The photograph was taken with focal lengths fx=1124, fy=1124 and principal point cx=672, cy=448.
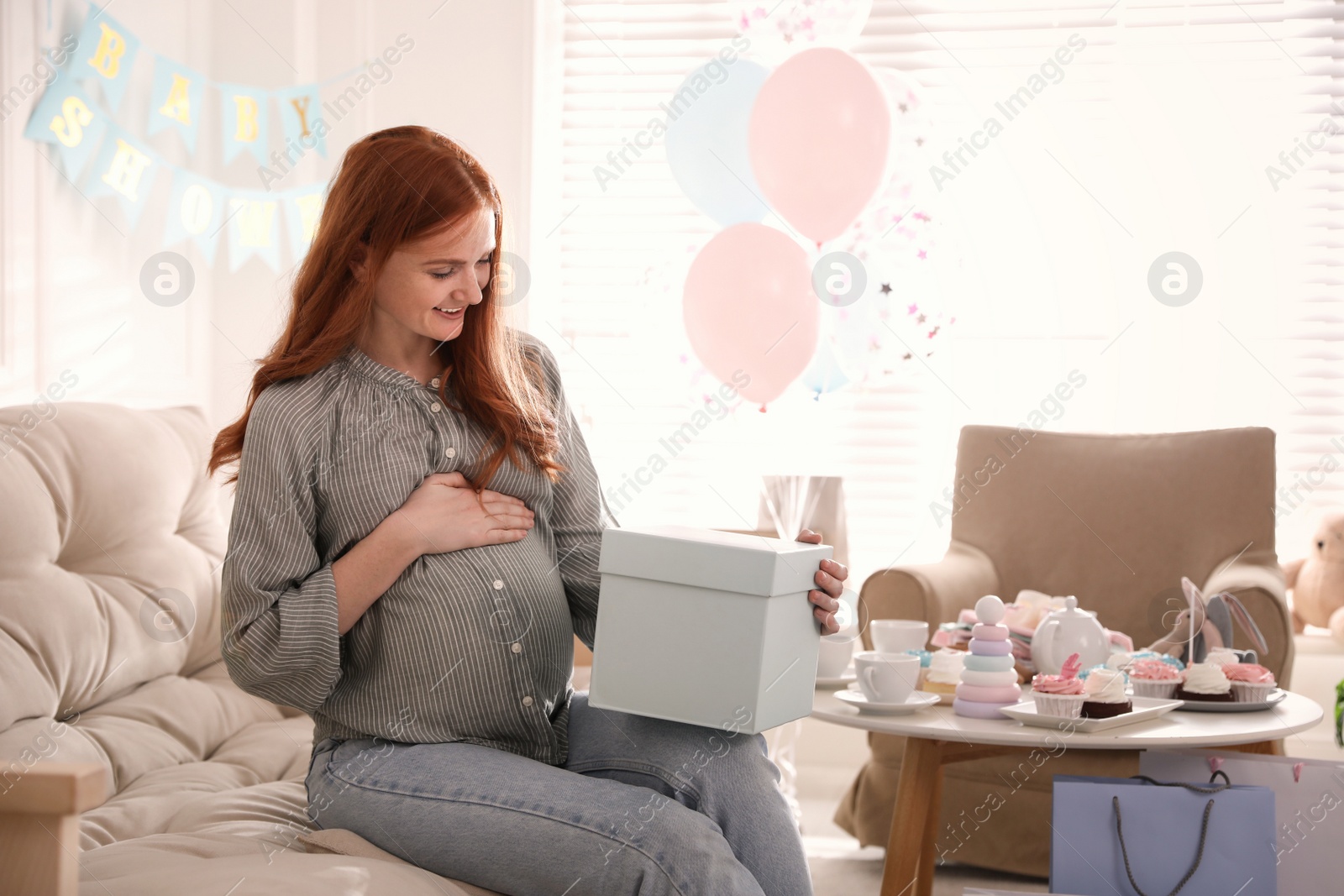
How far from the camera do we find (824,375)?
2.82m

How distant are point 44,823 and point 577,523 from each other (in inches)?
30.7

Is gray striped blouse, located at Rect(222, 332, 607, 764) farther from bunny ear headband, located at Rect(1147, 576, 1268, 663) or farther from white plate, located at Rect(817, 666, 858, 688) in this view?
bunny ear headband, located at Rect(1147, 576, 1268, 663)

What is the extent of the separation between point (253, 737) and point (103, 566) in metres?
0.37

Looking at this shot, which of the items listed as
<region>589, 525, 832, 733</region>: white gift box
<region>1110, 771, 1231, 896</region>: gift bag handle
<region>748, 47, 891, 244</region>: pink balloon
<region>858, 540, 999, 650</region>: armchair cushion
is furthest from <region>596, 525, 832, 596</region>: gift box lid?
<region>748, 47, 891, 244</region>: pink balloon

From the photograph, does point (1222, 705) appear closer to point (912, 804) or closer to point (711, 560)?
point (912, 804)

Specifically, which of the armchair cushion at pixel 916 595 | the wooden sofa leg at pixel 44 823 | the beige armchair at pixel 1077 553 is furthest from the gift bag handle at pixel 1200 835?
the wooden sofa leg at pixel 44 823

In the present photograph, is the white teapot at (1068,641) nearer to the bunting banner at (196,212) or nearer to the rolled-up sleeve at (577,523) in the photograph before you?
the rolled-up sleeve at (577,523)

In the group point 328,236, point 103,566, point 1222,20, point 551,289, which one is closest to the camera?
point 328,236

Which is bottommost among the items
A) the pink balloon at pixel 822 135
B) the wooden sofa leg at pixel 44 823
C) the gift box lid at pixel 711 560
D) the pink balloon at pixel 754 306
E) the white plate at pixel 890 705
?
the white plate at pixel 890 705

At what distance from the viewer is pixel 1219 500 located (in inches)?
97.9

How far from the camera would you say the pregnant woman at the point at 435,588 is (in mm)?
1128

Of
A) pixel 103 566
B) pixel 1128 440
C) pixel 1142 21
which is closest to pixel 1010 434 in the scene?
pixel 1128 440

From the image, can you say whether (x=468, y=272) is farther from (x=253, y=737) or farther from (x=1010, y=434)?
(x=1010, y=434)

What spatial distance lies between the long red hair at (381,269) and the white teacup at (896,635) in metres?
0.65
